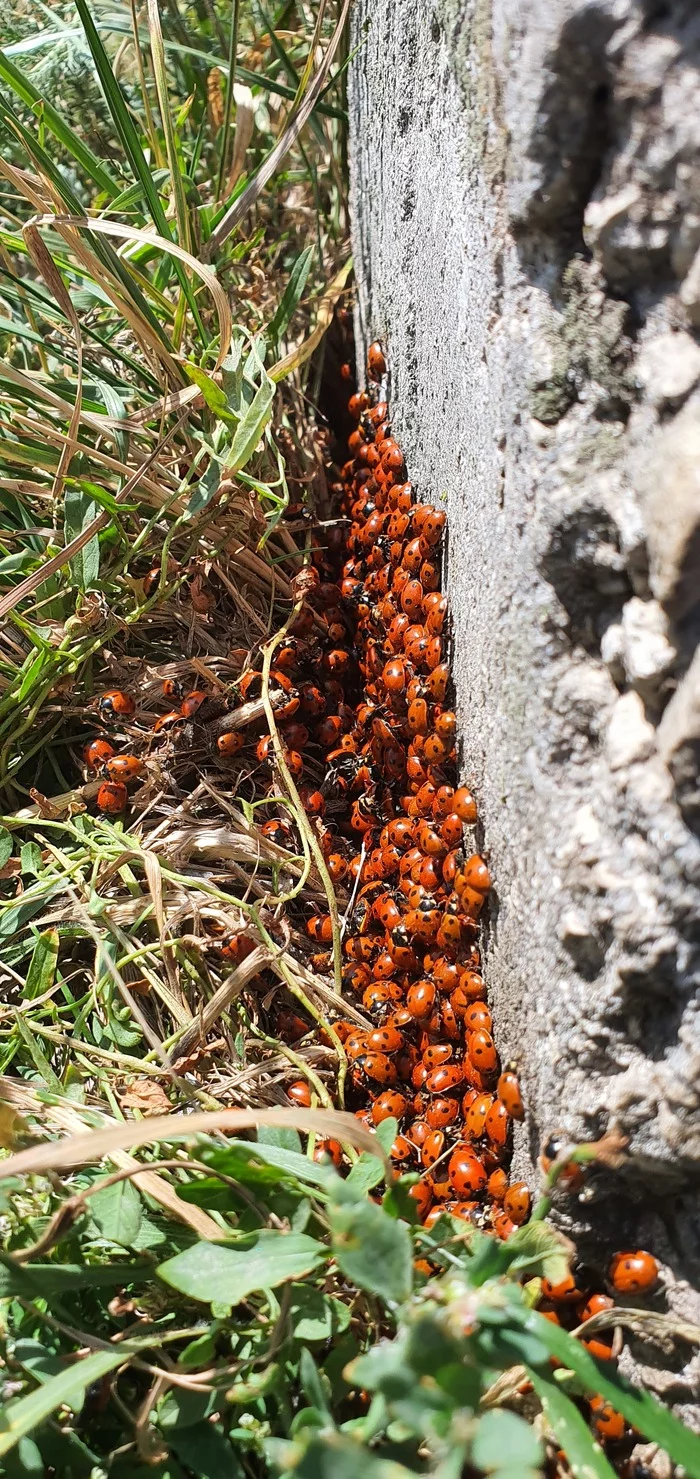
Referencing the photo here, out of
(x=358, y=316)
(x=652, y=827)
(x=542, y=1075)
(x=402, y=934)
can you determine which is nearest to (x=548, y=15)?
(x=652, y=827)

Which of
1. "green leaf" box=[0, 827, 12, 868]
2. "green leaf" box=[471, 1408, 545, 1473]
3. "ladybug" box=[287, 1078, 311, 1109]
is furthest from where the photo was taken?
"green leaf" box=[0, 827, 12, 868]

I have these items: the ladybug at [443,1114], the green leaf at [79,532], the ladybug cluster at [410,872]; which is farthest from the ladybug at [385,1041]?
the green leaf at [79,532]

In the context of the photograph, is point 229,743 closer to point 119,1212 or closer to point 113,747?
point 113,747

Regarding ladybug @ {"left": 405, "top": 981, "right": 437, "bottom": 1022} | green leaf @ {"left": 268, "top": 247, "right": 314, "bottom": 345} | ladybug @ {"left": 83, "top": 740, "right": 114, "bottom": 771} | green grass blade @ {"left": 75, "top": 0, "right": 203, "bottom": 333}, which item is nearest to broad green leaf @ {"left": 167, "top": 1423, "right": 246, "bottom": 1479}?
ladybug @ {"left": 405, "top": 981, "right": 437, "bottom": 1022}

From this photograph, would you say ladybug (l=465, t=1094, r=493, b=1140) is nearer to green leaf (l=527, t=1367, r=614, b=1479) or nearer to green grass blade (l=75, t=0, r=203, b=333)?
green leaf (l=527, t=1367, r=614, b=1479)

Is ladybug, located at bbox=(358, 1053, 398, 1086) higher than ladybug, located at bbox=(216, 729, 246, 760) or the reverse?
the reverse

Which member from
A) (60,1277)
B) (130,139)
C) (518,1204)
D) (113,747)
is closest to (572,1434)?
(518,1204)

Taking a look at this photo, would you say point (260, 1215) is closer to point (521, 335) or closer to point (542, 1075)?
point (542, 1075)
